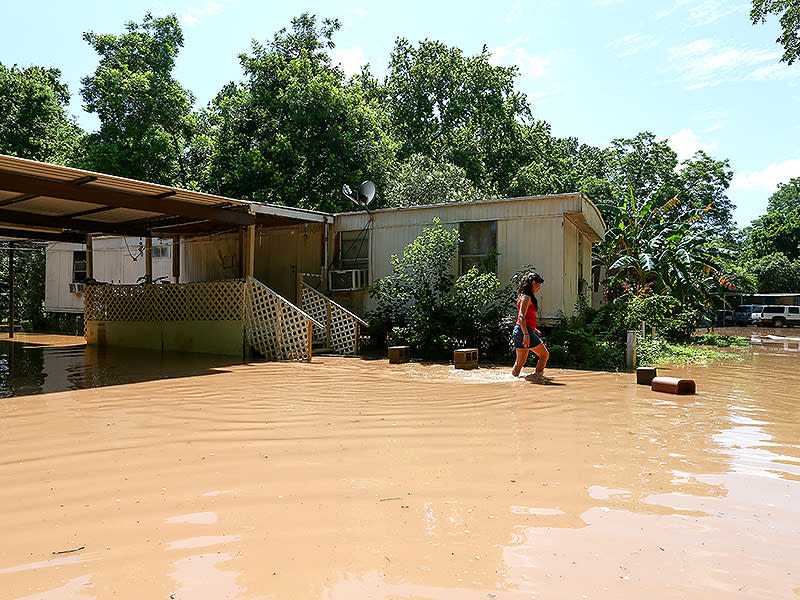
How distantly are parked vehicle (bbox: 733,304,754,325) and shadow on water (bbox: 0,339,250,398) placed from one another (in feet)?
124

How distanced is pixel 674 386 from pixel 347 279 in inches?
340

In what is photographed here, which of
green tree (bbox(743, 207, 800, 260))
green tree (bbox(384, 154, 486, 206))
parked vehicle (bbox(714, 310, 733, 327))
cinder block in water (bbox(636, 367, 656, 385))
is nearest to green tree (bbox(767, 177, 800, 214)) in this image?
green tree (bbox(743, 207, 800, 260))

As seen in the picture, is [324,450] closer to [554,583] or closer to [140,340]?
[554,583]

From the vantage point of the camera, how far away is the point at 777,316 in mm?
35906

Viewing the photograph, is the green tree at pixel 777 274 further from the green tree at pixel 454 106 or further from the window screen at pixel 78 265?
the window screen at pixel 78 265

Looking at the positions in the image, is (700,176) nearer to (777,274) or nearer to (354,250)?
(777,274)

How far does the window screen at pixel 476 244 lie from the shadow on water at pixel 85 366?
18.5 feet

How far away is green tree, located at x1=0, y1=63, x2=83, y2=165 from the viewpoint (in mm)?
23516

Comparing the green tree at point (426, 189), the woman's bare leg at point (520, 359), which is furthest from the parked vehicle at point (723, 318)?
the woman's bare leg at point (520, 359)

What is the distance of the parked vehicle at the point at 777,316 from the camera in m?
35.2

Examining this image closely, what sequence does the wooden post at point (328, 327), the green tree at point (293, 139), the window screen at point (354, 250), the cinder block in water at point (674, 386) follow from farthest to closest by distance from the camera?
the green tree at point (293, 139) → the window screen at point (354, 250) → the wooden post at point (328, 327) → the cinder block in water at point (674, 386)

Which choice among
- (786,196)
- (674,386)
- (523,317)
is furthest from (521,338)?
(786,196)

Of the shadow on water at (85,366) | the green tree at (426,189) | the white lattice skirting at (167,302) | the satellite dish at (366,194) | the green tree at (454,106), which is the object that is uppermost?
the green tree at (454,106)

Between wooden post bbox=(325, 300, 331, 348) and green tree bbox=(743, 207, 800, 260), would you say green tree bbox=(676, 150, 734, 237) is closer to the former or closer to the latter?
green tree bbox=(743, 207, 800, 260)
